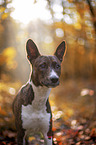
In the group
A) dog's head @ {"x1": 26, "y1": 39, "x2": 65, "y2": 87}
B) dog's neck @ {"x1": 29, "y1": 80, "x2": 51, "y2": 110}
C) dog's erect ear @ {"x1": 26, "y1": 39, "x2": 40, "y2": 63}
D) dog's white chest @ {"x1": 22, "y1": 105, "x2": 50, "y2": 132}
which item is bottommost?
dog's white chest @ {"x1": 22, "y1": 105, "x2": 50, "y2": 132}

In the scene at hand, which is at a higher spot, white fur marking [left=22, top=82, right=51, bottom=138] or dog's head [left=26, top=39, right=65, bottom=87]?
dog's head [left=26, top=39, right=65, bottom=87]

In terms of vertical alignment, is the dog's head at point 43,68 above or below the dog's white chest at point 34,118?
above

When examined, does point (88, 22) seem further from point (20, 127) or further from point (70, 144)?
point (20, 127)

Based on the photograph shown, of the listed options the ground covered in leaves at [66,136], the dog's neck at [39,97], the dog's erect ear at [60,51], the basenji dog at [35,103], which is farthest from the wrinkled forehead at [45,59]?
the ground covered in leaves at [66,136]

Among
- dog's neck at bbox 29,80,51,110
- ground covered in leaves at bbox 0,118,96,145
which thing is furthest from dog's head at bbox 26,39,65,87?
ground covered in leaves at bbox 0,118,96,145

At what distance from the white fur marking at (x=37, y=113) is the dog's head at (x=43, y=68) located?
0.21 metres

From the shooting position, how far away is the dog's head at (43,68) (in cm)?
269

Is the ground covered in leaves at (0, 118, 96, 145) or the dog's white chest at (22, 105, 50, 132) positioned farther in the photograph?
the ground covered in leaves at (0, 118, 96, 145)

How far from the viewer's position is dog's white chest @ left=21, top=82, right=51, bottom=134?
3.05m

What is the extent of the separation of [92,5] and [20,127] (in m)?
4.40

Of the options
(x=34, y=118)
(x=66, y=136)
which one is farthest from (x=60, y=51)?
(x=66, y=136)

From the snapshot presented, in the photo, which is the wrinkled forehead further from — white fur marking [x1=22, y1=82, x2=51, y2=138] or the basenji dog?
white fur marking [x1=22, y1=82, x2=51, y2=138]

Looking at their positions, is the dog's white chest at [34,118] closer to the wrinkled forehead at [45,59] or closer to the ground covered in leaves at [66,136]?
the wrinkled forehead at [45,59]

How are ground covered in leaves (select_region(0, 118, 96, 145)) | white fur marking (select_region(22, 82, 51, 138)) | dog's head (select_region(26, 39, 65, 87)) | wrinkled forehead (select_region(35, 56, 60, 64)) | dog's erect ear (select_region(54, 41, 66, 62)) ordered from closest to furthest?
dog's head (select_region(26, 39, 65, 87))
wrinkled forehead (select_region(35, 56, 60, 64))
white fur marking (select_region(22, 82, 51, 138))
dog's erect ear (select_region(54, 41, 66, 62))
ground covered in leaves (select_region(0, 118, 96, 145))
